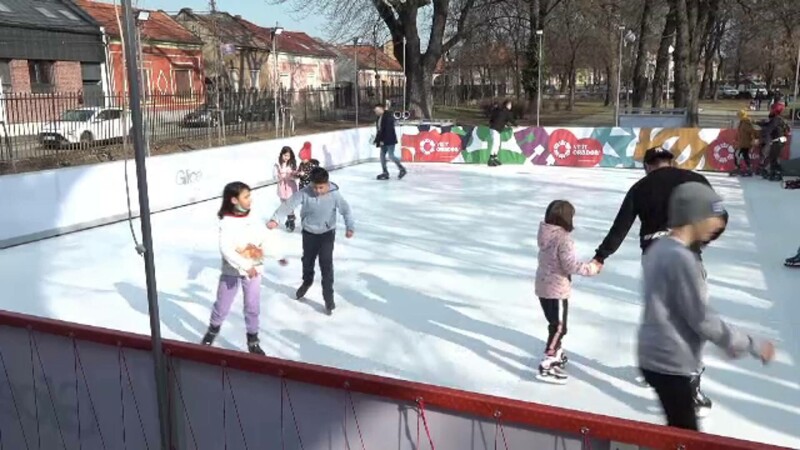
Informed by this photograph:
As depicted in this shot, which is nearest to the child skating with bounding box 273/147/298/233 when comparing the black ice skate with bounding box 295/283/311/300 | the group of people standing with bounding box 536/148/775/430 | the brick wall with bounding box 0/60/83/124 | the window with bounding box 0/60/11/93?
the black ice skate with bounding box 295/283/311/300

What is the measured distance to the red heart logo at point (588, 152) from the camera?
54.3ft

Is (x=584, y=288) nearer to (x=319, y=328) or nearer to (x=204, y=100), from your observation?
(x=319, y=328)

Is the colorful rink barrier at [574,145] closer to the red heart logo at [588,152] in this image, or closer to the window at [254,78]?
the red heart logo at [588,152]

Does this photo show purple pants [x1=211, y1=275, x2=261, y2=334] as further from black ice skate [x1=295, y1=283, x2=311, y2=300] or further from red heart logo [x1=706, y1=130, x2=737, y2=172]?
red heart logo [x1=706, y1=130, x2=737, y2=172]

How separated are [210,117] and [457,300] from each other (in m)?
15.5

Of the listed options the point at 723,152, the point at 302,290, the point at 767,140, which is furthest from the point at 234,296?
the point at 723,152

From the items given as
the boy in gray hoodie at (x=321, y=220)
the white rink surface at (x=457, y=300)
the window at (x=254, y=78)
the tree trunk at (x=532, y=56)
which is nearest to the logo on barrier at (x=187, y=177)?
the white rink surface at (x=457, y=300)

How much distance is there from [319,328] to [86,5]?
1460 inches

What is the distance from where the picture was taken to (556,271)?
14.5ft

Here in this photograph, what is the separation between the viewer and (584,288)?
21.7 ft

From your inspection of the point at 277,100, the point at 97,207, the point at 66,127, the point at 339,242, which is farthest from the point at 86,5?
the point at 339,242

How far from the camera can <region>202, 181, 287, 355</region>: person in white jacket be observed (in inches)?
185

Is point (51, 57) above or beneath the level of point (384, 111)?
above

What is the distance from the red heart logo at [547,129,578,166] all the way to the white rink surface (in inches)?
222
